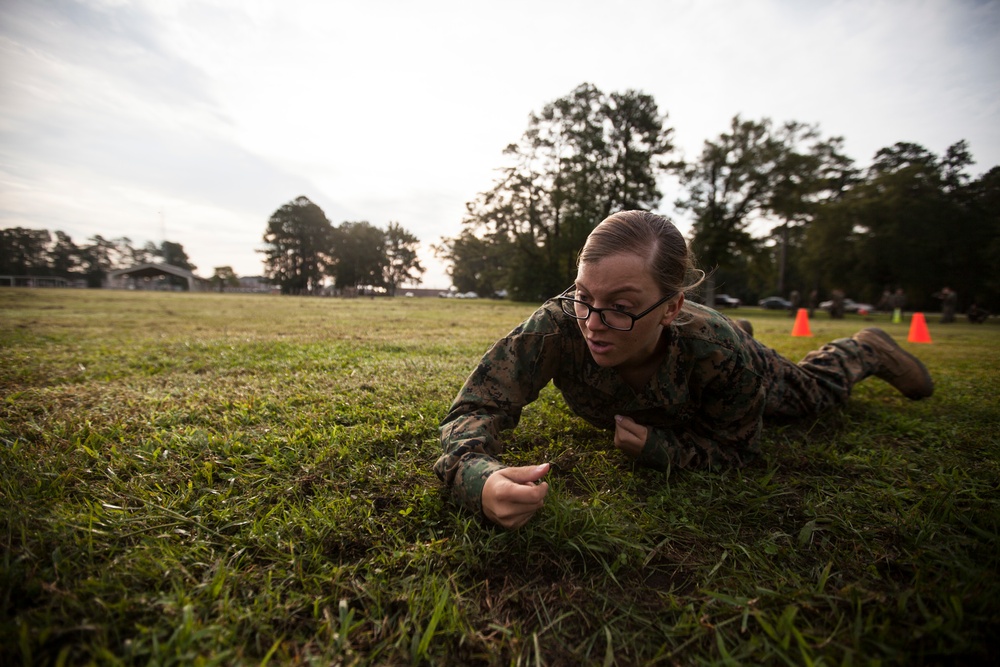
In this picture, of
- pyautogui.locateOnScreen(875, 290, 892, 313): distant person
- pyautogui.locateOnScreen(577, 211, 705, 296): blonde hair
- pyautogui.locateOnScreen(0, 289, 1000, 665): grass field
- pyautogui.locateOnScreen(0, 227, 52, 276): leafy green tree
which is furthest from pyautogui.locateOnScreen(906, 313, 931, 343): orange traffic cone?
pyautogui.locateOnScreen(0, 227, 52, 276): leafy green tree

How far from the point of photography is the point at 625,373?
7.48ft

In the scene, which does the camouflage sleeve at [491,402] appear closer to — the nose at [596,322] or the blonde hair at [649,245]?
the nose at [596,322]

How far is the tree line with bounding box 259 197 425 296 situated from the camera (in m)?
61.9

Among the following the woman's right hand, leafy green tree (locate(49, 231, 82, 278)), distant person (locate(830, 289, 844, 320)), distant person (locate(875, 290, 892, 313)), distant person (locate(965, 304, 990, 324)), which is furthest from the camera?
leafy green tree (locate(49, 231, 82, 278))

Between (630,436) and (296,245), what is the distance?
227ft

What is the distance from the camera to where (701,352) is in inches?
80.9

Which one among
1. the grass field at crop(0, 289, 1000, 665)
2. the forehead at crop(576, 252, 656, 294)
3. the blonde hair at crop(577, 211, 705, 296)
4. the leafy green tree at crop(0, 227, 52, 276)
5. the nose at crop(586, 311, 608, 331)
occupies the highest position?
the leafy green tree at crop(0, 227, 52, 276)

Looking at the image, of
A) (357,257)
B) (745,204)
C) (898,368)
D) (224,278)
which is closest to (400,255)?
(357,257)

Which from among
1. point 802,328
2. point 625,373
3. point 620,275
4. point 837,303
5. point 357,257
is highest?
point 357,257

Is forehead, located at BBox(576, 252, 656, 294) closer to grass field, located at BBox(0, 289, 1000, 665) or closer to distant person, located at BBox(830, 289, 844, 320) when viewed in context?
grass field, located at BBox(0, 289, 1000, 665)

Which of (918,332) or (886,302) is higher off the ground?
(886,302)

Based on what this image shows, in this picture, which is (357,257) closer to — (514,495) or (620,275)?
(620,275)

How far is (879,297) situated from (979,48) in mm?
43856

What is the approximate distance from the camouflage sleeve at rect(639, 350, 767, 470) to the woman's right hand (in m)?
0.83
